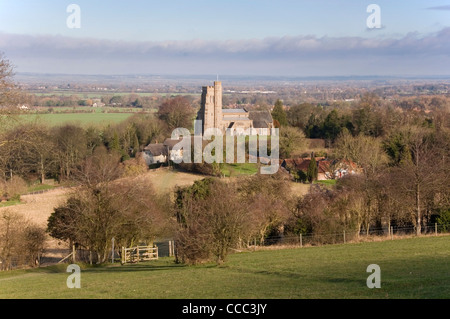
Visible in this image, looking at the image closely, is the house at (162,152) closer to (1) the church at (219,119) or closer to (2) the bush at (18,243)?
(1) the church at (219,119)

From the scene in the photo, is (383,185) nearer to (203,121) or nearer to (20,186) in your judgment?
(20,186)

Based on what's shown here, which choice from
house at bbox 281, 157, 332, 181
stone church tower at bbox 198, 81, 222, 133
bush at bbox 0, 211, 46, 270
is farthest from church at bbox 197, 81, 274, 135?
bush at bbox 0, 211, 46, 270

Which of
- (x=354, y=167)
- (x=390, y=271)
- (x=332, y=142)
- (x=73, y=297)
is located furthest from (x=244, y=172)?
(x=73, y=297)

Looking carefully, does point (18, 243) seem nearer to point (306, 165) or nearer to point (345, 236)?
point (345, 236)

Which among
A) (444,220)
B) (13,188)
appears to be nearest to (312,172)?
(444,220)

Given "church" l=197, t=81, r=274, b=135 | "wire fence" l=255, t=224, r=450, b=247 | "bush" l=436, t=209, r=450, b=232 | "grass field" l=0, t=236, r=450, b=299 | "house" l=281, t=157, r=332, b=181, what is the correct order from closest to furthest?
"grass field" l=0, t=236, r=450, b=299
"wire fence" l=255, t=224, r=450, b=247
"bush" l=436, t=209, r=450, b=232
"house" l=281, t=157, r=332, b=181
"church" l=197, t=81, r=274, b=135

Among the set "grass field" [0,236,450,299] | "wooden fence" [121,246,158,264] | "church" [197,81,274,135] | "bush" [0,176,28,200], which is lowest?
"bush" [0,176,28,200]

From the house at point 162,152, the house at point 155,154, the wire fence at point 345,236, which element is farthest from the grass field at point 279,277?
the house at point 155,154

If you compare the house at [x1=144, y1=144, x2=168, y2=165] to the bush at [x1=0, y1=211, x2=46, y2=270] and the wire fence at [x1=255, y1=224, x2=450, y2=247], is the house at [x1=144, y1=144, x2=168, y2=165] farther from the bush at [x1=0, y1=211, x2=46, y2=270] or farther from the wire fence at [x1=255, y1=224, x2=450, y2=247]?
Answer: the bush at [x1=0, y1=211, x2=46, y2=270]
